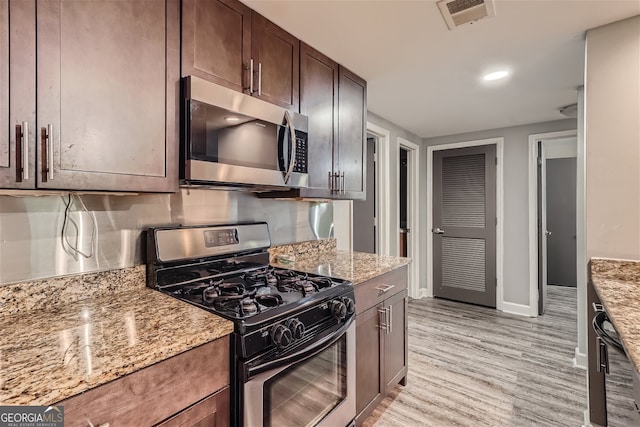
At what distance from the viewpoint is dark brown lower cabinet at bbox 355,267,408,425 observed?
1.78 meters

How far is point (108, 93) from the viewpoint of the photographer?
1105 mm

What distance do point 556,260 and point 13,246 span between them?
21.4 feet

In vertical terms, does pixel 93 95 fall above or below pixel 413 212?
above

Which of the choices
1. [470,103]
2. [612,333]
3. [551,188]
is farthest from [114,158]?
[551,188]

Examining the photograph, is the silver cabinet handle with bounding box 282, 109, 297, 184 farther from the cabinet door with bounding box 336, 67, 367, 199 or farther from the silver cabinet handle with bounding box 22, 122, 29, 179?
the silver cabinet handle with bounding box 22, 122, 29, 179

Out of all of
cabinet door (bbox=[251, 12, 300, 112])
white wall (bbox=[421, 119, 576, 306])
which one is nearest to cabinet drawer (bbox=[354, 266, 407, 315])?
cabinet door (bbox=[251, 12, 300, 112])

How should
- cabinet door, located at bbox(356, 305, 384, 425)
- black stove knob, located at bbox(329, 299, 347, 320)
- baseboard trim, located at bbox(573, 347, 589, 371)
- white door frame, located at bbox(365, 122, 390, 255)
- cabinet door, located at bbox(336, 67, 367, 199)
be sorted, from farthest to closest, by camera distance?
white door frame, located at bbox(365, 122, 390, 255) → baseboard trim, located at bbox(573, 347, 589, 371) → cabinet door, located at bbox(336, 67, 367, 199) → cabinet door, located at bbox(356, 305, 384, 425) → black stove knob, located at bbox(329, 299, 347, 320)

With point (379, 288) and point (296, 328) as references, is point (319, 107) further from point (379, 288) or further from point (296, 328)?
point (296, 328)

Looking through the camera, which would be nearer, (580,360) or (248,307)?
(248,307)

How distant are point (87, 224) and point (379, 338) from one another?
165 centimetres

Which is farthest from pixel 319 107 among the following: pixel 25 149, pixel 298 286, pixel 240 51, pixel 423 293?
pixel 423 293

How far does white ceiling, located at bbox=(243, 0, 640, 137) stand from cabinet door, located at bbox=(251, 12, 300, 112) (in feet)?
0.19

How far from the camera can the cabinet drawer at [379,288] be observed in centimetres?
177

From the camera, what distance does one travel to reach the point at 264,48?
5.41 feet
